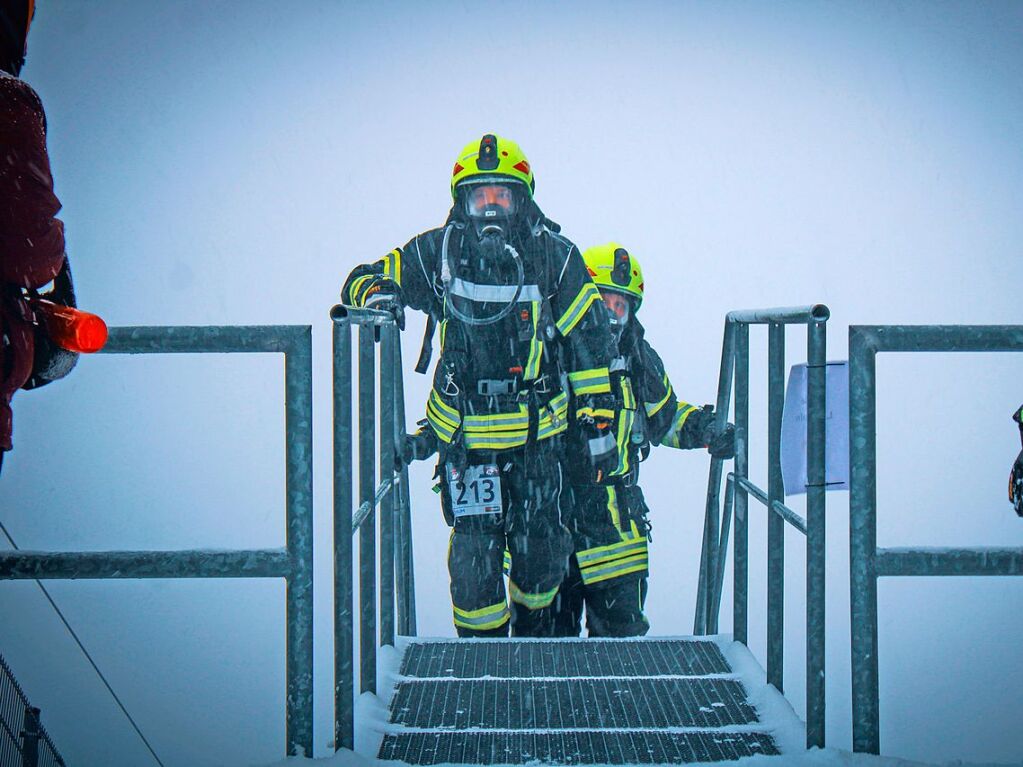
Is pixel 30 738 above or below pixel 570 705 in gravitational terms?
below

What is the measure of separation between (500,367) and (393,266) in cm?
54

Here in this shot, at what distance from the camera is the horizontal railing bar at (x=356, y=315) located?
2188 millimetres

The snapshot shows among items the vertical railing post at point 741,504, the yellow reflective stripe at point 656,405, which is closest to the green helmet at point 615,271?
the yellow reflective stripe at point 656,405

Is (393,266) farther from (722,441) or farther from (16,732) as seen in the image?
(16,732)

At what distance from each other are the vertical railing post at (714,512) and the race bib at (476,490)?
91cm

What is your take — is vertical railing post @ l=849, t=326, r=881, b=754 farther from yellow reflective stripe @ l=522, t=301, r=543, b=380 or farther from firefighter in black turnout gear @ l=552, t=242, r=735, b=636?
firefighter in black turnout gear @ l=552, t=242, r=735, b=636

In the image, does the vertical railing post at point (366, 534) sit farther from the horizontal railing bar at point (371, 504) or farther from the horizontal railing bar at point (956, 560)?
the horizontal railing bar at point (956, 560)

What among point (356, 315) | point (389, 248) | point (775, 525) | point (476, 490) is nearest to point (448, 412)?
point (476, 490)

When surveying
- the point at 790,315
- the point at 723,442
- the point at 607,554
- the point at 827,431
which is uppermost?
the point at 790,315

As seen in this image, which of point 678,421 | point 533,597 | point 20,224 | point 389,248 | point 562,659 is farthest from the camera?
point 389,248

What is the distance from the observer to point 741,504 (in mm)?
3262

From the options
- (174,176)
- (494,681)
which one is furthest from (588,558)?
(174,176)

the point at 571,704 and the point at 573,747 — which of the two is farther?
the point at 571,704

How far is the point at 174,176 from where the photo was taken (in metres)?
31.7
